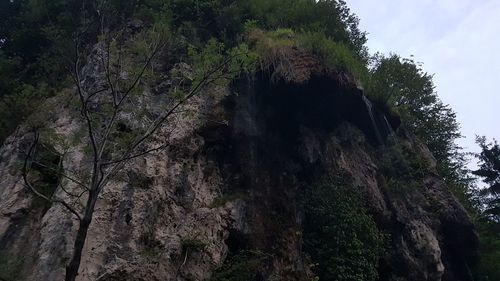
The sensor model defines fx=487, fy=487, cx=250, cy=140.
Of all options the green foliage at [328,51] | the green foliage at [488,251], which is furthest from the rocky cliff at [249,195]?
the green foliage at [488,251]

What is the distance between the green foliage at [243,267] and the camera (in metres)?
11.6

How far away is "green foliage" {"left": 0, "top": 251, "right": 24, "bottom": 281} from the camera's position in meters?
9.15

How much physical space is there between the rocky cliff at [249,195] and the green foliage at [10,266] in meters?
0.04

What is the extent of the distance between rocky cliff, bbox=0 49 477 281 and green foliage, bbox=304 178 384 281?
0.26 m

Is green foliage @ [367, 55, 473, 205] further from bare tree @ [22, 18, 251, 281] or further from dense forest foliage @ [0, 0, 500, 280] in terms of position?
bare tree @ [22, 18, 251, 281]

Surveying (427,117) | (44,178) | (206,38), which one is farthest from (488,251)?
(44,178)

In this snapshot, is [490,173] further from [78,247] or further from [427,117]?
[78,247]

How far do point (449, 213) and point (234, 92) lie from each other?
29.9 feet

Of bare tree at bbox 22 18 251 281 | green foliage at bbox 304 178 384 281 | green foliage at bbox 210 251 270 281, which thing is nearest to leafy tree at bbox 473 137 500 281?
green foliage at bbox 304 178 384 281

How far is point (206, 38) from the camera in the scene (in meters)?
17.9

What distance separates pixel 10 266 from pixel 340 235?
8.41 m

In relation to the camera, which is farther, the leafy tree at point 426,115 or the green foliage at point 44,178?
the leafy tree at point 426,115

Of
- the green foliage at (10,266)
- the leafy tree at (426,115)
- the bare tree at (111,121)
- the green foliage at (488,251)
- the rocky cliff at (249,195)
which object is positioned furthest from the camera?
the leafy tree at (426,115)

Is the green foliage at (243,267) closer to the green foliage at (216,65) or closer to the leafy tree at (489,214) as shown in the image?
the green foliage at (216,65)
